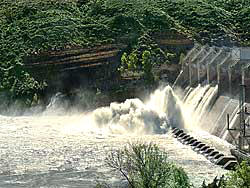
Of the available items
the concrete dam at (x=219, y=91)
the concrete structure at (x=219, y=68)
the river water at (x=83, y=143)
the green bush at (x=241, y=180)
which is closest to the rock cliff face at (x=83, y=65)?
the river water at (x=83, y=143)

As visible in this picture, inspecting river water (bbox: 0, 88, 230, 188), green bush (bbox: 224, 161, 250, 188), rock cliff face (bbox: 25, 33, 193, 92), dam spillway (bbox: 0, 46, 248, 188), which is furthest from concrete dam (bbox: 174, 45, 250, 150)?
green bush (bbox: 224, 161, 250, 188)

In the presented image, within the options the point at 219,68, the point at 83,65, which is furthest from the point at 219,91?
the point at 83,65

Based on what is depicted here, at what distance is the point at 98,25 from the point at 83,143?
165ft

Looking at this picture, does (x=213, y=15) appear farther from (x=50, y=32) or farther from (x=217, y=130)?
(x=217, y=130)

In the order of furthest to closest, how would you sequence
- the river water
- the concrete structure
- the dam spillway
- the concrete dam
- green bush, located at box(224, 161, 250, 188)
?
the concrete structure → the concrete dam → the dam spillway → the river water → green bush, located at box(224, 161, 250, 188)

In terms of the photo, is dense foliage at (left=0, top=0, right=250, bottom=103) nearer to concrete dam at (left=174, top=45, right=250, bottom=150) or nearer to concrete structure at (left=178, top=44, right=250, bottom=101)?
concrete structure at (left=178, top=44, right=250, bottom=101)

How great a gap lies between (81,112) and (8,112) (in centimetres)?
1024

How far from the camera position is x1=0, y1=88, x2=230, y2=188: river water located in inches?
1672

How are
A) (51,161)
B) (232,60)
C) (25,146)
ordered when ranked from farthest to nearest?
(232,60) < (25,146) < (51,161)

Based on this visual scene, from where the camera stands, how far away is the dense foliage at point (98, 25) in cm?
9406

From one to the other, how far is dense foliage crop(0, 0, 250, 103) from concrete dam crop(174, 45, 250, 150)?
42.6ft

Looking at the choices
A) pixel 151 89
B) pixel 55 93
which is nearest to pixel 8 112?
pixel 55 93

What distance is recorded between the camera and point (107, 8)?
110688 mm

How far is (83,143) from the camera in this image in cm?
5591
